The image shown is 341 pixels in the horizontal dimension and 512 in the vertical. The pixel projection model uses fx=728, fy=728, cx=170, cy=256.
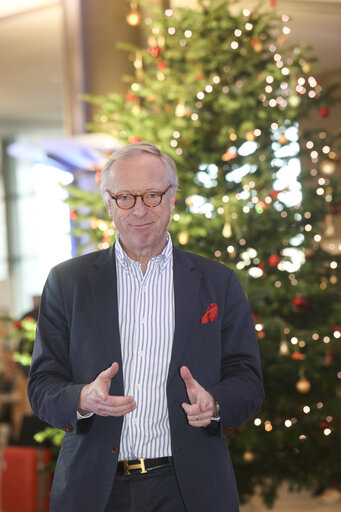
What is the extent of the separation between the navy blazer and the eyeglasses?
0.62ft

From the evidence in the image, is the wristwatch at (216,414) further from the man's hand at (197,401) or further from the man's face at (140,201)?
the man's face at (140,201)

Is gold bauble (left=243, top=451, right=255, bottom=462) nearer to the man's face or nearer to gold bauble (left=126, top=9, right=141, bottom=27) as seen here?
the man's face

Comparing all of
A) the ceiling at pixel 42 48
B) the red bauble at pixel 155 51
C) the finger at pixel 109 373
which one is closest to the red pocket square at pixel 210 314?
the finger at pixel 109 373

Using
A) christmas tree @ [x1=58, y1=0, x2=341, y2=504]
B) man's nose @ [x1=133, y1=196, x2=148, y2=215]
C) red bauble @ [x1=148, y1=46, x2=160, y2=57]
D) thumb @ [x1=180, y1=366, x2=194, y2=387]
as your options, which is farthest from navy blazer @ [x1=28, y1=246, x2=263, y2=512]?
red bauble @ [x1=148, y1=46, x2=160, y2=57]

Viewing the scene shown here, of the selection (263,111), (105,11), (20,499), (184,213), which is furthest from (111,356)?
(105,11)

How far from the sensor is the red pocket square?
2083 millimetres

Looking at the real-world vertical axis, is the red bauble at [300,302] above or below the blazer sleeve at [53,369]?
above

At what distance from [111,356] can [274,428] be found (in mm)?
2926

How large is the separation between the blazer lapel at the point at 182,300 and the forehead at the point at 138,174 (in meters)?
0.25

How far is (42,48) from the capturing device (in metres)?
10.7

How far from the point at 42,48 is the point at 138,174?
9.25 meters

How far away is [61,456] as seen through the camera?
206 centimetres

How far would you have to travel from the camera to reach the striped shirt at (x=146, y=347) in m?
1.99

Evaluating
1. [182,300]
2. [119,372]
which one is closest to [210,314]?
[182,300]
